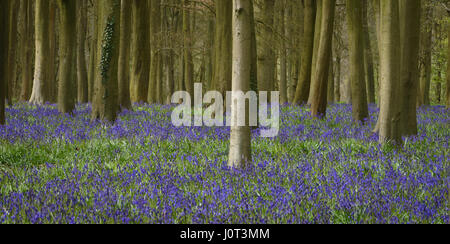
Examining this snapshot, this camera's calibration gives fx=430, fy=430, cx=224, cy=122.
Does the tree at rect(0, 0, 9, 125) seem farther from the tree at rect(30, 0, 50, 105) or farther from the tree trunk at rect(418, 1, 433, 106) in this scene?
the tree trunk at rect(418, 1, 433, 106)

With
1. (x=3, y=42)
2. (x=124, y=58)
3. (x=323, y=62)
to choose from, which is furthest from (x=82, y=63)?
(x=323, y=62)

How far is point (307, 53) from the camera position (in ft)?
51.9

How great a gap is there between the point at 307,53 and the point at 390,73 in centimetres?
843

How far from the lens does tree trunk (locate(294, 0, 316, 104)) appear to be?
15844 mm

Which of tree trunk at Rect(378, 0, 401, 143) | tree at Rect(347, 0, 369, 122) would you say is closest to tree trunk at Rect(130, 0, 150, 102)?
tree at Rect(347, 0, 369, 122)

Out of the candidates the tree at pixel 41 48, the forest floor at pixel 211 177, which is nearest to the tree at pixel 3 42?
the forest floor at pixel 211 177

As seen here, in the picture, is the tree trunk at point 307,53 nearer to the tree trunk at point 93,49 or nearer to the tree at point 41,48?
the tree trunk at point 93,49

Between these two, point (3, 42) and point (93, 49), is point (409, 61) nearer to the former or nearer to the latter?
point (3, 42)

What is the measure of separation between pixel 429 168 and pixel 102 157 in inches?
199

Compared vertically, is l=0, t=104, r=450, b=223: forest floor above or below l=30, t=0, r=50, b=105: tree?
below

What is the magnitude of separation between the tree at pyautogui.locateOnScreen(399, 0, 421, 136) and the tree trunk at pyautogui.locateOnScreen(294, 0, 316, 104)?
6354mm

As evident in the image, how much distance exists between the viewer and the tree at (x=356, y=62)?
11.3 metres

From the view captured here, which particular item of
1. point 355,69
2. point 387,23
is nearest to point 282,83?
point 355,69

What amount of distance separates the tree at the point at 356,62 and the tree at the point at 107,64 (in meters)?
6.14
